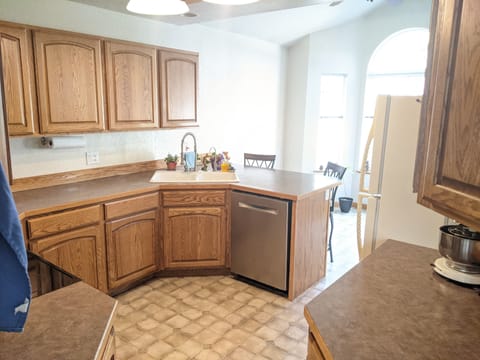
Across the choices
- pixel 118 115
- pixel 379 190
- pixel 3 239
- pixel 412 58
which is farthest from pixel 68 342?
pixel 412 58

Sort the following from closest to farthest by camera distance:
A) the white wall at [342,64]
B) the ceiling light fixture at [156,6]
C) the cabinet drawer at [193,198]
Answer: the ceiling light fixture at [156,6] < the cabinet drawer at [193,198] < the white wall at [342,64]

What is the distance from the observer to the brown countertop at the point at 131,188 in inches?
95.8

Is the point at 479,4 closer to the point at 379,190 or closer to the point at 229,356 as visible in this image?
the point at 379,190

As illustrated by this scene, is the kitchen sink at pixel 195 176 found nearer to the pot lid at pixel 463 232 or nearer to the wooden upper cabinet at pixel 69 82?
the wooden upper cabinet at pixel 69 82

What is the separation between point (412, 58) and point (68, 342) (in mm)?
5562

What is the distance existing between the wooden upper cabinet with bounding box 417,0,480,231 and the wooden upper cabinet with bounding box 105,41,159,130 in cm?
238

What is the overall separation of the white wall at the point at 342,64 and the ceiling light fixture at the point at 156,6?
3.61 m

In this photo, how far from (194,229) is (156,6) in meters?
1.83

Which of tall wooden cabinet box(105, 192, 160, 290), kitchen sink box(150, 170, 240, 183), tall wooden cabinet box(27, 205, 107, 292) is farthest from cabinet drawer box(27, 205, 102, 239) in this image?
kitchen sink box(150, 170, 240, 183)

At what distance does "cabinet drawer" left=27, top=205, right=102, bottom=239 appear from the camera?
2246 mm

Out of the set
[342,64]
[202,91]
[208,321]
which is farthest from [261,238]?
[342,64]

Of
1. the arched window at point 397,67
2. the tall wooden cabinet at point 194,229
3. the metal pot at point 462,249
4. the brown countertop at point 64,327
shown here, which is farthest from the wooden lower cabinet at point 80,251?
the arched window at point 397,67

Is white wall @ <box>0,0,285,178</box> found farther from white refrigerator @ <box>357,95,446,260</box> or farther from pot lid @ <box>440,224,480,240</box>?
pot lid @ <box>440,224,480,240</box>

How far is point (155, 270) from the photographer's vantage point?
3.18m
